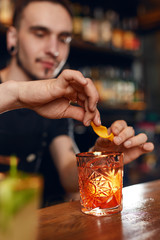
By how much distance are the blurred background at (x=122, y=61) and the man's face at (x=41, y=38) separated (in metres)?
0.62

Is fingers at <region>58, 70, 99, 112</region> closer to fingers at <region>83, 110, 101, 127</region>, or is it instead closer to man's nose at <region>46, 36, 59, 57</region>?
fingers at <region>83, 110, 101, 127</region>

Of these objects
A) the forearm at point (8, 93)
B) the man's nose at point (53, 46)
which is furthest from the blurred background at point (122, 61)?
the forearm at point (8, 93)

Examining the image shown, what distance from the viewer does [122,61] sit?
10.9 feet

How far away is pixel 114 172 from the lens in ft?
2.09

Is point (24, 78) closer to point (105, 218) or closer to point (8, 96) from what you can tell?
point (8, 96)

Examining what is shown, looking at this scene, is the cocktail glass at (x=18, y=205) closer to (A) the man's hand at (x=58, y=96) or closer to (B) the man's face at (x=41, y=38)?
(A) the man's hand at (x=58, y=96)

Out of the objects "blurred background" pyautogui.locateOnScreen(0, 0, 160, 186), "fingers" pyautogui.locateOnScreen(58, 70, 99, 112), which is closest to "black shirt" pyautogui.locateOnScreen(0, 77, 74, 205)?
"fingers" pyautogui.locateOnScreen(58, 70, 99, 112)

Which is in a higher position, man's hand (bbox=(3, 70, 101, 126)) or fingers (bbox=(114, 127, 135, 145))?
man's hand (bbox=(3, 70, 101, 126))

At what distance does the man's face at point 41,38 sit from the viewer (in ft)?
5.20

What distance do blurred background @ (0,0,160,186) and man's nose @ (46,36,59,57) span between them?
73 centimetres

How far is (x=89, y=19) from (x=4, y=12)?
3.27 ft

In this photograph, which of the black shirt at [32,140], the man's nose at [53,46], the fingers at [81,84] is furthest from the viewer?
the man's nose at [53,46]

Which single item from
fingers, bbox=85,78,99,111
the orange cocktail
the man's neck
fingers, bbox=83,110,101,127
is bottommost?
the orange cocktail

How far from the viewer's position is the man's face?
1.58 metres
